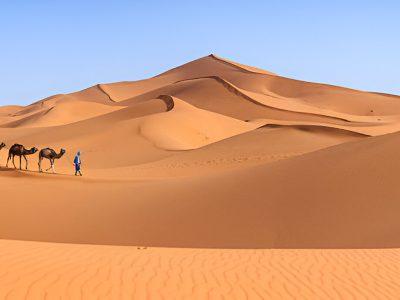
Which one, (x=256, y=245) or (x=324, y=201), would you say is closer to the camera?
(x=256, y=245)

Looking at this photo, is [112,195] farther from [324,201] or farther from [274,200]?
[324,201]

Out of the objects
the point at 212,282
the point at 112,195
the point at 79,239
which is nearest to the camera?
the point at 212,282

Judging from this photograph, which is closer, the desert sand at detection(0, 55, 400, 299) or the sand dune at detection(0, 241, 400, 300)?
the sand dune at detection(0, 241, 400, 300)

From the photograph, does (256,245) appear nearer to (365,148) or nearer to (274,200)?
(274,200)

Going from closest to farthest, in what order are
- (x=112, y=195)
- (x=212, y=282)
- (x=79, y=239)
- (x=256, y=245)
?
(x=212, y=282) → (x=256, y=245) → (x=79, y=239) → (x=112, y=195)

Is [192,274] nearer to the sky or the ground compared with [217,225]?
nearer to the ground

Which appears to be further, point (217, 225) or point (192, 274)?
point (217, 225)

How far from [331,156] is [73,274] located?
12.8 metres

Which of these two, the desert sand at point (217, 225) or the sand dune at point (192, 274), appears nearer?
the sand dune at point (192, 274)

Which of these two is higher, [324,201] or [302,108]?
[302,108]

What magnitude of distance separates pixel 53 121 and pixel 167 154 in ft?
137

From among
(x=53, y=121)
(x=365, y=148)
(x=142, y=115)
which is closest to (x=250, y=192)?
(x=365, y=148)

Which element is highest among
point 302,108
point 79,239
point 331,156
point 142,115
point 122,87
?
point 122,87

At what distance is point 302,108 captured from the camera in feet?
217
